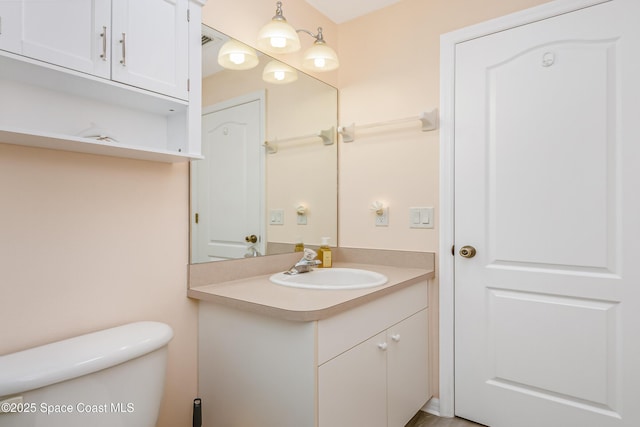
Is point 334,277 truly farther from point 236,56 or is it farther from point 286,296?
point 236,56

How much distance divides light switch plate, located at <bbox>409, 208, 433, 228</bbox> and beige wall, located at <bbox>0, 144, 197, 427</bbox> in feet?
3.85

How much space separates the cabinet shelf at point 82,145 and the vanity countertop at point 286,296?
1.72 feet

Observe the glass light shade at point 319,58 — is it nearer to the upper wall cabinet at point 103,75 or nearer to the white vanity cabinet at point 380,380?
the upper wall cabinet at point 103,75

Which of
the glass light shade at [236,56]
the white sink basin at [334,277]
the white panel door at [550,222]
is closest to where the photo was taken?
the white panel door at [550,222]

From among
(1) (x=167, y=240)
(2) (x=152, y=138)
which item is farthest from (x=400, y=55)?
(1) (x=167, y=240)

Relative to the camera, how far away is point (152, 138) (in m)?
1.33

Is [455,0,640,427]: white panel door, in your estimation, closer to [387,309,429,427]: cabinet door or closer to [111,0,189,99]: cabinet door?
[387,309,429,427]: cabinet door

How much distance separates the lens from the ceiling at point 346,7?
208 cm

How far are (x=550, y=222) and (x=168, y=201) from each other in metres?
1.63

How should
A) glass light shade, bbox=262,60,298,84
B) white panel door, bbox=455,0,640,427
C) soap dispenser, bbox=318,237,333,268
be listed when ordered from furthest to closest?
soap dispenser, bbox=318,237,333,268 < glass light shade, bbox=262,60,298,84 < white panel door, bbox=455,0,640,427

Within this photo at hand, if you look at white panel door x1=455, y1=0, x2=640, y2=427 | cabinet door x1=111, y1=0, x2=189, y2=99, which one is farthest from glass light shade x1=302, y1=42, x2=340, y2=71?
cabinet door x1=111, y1=0, x2=189, y2=99

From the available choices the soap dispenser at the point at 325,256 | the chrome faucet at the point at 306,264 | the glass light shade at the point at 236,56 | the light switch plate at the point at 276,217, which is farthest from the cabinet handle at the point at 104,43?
the soap dispenser at the point at 325,256

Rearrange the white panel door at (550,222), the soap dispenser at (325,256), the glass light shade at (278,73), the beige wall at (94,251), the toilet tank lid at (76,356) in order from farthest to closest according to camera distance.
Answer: the soap dispenser at (325,256) < the glass light shade at (278,73) < the white panel door at (550,222) < the beige wall at (94,251) < the toilet tank lid at (76,356)

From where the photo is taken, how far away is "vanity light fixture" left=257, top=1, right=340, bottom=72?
1.63 metres
